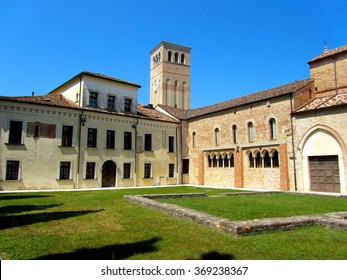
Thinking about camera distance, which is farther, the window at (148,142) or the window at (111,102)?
the window at (148,142)

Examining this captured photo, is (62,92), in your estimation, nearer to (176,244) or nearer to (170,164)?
(170,164)

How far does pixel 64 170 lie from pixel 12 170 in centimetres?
380

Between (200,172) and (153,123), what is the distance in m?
7.08

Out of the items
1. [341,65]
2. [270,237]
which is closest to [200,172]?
[341,65]

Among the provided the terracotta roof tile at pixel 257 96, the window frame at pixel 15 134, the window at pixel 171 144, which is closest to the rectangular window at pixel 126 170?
the window at pixel 171 144

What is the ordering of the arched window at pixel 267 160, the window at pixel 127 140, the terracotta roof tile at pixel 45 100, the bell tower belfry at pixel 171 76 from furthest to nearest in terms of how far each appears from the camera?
the bell tower belfry at pixel 171 76, the window at pixel 127 140, the arched window at pixel 267 160, the terracotta roof tile at pixel 45 100

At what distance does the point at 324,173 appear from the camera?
740 inches

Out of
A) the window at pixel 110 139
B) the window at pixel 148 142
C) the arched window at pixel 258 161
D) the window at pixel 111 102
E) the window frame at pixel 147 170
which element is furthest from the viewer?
the window at pixel 148 142

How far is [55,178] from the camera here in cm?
2223

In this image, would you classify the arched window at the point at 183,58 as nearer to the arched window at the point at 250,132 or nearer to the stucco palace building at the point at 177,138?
the stucco palace building at the point at 177,138

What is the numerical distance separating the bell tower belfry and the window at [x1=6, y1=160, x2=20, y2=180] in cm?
3763

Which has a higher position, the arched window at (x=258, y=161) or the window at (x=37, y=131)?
the window at (x=37, y=131)

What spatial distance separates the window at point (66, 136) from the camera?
75.3 ft

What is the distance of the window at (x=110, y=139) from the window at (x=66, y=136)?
341 cm
